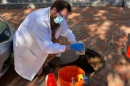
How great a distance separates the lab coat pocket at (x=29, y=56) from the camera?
312 cm

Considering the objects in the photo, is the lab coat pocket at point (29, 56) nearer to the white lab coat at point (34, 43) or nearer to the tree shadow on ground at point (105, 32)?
the white lab coat at point (34, 43)

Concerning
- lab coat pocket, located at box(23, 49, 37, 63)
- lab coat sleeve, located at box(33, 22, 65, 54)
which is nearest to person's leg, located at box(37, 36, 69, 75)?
lab coat pocket, located at box(23, 49, 37, 63)

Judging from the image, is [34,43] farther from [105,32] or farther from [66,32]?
[105,32]

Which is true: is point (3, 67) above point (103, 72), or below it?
above

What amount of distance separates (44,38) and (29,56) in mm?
474

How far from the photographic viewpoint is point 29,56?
10.3ft

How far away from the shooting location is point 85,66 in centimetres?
411

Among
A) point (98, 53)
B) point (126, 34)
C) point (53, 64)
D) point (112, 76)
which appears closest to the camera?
point (112, 76)

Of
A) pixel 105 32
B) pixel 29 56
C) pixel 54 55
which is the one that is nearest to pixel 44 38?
pixel 29 56

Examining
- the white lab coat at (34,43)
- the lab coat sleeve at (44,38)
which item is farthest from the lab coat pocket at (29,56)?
the lab coat sleeve at (44,38)

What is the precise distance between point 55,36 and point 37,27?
0.48m

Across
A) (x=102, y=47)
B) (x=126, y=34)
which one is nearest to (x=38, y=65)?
(x=102, y=47)

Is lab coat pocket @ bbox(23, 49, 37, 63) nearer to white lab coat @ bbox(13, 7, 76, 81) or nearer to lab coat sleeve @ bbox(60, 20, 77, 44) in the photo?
white lab coat @ bbox(13, 7, 76, 81)

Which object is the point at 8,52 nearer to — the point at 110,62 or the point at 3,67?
the point at 3,67
